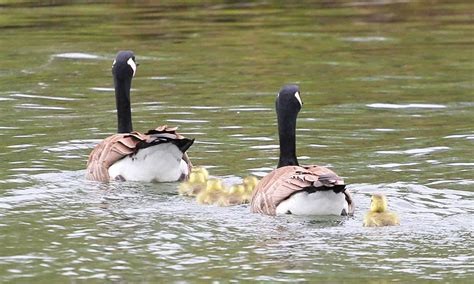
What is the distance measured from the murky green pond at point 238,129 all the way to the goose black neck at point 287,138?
0.84m

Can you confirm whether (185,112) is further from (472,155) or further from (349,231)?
(349,231)

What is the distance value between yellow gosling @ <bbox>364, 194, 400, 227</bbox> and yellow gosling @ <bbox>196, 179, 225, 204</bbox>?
172 centimetres

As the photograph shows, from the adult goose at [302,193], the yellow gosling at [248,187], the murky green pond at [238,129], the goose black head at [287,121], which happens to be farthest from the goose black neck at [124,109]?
the adult goose at [302,193]

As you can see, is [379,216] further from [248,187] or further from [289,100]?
[289,100]

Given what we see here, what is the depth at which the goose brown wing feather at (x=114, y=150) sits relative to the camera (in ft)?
47.4

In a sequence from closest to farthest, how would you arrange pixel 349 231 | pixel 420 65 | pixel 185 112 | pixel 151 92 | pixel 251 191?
pixel 349 231
pixel 251 191
pixel 185 112
pixel 151 92
pixel 420 65

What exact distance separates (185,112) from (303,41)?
765 centimetres

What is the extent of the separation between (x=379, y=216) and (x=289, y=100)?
7.24 ft

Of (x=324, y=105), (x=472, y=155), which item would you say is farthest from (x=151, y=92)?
(x=472, y=155)

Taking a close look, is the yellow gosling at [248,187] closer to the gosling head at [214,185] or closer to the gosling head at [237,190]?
the gosling head at [237,190]

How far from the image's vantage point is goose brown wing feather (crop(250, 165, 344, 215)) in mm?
12492

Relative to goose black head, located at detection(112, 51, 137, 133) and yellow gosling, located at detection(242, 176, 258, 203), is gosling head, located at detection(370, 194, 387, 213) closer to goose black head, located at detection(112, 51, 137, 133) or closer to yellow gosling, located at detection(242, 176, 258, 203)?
yellow gosling, located at detection(242, 176, 258, 203)

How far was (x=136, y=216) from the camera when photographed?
13062 millimetres

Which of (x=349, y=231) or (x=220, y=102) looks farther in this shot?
(x=220, y=102)
